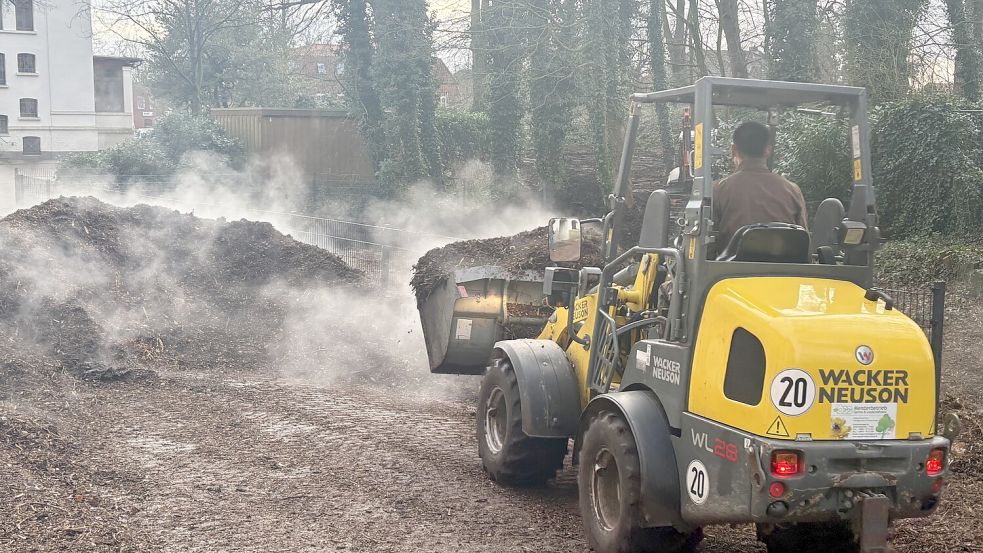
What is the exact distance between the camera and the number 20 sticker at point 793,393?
4.57 meters

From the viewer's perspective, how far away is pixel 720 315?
498cm

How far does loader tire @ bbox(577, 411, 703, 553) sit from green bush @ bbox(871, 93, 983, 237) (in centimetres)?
1041

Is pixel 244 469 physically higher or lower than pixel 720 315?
lower

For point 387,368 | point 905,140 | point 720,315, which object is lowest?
point 387,368

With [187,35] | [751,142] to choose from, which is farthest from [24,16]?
[751,142]

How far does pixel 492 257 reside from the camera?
1048 cm

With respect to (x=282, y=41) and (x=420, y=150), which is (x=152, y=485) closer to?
(x=420, y=150)

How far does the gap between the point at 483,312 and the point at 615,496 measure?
4100 millimetres

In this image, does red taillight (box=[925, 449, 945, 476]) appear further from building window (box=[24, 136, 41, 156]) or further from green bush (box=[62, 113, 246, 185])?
building window (box=[24, 136, 41, 156])

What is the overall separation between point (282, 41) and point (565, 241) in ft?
114

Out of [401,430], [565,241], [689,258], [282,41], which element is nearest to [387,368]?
[401,430]

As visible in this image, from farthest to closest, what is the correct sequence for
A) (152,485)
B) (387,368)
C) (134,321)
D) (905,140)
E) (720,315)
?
1. (905,140)
2. (134,321)
3. (387,368)
4. (152,485)
5. (720,315)

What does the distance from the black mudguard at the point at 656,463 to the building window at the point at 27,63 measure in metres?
50.6

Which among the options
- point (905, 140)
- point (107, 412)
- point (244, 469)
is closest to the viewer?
point (244, 469)
